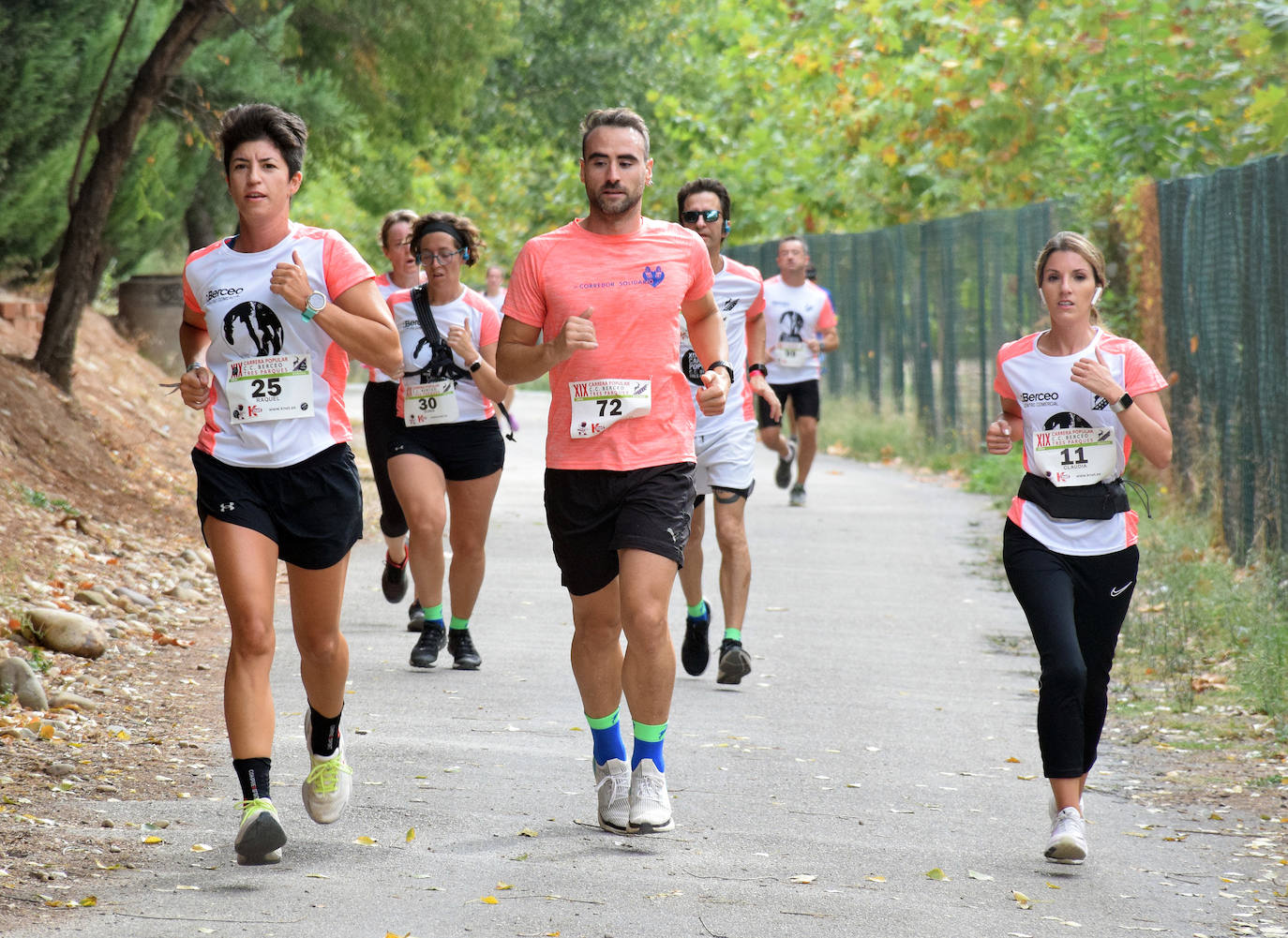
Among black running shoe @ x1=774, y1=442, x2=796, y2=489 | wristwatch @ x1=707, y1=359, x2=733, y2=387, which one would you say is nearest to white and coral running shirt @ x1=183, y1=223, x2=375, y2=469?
wristwatch @ x1=707, y1=359, x2=733, y2=387

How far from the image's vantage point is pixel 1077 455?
5945 millimetres

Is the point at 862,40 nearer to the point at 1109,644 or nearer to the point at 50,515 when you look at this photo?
the point at 50,515

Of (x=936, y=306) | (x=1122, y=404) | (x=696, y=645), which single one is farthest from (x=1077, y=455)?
(x=936, y=306)

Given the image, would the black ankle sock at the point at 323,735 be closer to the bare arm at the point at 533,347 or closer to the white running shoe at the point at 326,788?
the white running shoe at the point at 326,788

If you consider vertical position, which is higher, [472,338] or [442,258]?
[442,258]

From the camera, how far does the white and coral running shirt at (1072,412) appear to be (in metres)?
5.91

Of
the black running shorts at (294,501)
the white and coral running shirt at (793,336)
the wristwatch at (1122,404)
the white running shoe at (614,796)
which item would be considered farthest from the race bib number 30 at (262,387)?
the white and coral running shirt at (793,336)

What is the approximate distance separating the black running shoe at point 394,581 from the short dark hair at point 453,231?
2032mm

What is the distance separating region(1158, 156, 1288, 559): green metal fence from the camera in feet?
36.2

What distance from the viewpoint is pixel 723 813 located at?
6.27 meters

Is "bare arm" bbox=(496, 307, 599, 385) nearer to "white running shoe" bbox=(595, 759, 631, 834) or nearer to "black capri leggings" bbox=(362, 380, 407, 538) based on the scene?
"white running shoe" bbox=(595, 759, 631, 834)

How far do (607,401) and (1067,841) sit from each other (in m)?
1.94

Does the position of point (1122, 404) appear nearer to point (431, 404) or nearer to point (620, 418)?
point (620, 418)

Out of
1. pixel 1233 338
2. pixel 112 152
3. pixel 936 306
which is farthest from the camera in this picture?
pixel 936 306
